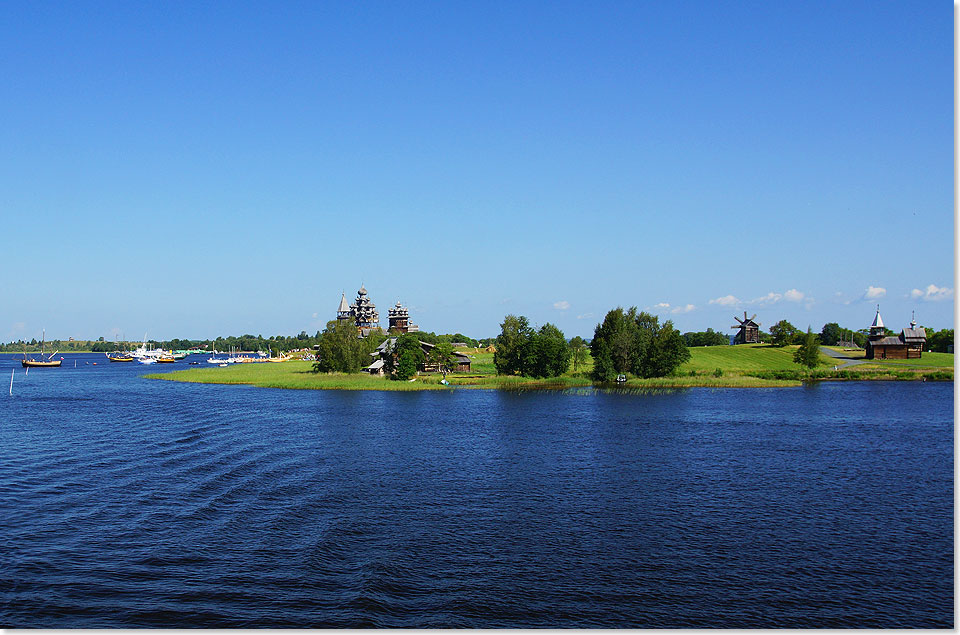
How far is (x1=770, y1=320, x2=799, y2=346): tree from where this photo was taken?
540 ft

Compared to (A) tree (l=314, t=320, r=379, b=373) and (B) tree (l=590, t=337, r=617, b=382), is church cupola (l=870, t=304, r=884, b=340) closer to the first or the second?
(B) tree (l=590, t=337, r=617, b=382)

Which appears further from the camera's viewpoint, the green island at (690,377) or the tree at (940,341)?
the tree at (940,341)

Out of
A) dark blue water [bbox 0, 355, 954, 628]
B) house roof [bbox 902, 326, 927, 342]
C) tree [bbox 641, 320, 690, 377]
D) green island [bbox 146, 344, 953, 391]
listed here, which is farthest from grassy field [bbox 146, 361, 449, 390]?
house roof [bbox 902, 326, 927, 342]

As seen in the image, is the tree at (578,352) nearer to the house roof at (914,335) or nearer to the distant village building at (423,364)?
the distant village building at (423,364)

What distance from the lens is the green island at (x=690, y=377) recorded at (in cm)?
10756

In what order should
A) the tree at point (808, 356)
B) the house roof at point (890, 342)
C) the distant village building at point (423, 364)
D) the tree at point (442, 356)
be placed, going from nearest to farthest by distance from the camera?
the distant village building at point (423, 364) → the tree at point (442, 356) → the tree at point (808, 356) → the house roof at point (890, 342)

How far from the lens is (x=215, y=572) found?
24.4 meters

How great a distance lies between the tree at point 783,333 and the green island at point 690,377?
42.6 feet

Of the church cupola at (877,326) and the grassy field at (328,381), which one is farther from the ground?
the church cupola at (877,326)

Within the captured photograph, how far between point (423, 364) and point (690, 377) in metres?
47.3

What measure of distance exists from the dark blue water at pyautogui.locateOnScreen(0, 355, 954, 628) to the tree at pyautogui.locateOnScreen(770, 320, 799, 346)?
110 m

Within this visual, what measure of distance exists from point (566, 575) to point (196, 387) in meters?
96.5

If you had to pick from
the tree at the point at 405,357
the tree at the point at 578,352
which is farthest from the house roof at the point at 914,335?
the tree at the point at 405,357

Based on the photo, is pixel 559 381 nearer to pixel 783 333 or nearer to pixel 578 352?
pixel 578 352
